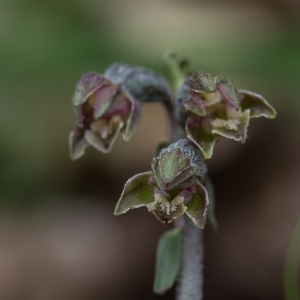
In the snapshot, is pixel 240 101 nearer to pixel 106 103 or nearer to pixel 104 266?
pixel 106 103

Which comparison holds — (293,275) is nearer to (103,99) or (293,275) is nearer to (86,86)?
(103,99)

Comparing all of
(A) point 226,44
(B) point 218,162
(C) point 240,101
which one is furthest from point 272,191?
(C) point 240,101

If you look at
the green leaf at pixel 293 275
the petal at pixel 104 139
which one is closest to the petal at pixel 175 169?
the petal at pixel 104 139

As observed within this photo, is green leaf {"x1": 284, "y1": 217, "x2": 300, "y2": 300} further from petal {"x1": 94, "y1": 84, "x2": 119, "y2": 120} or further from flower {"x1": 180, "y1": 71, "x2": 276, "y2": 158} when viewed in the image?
petal {"x1": 94, "y1": 84, "x2": 119, "y2": 120}

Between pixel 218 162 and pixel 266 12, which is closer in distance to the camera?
pixel 218 162

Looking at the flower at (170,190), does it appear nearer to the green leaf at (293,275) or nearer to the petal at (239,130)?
the petal at (239,130)

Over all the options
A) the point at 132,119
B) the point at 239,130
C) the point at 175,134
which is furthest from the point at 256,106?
the point at 132,119

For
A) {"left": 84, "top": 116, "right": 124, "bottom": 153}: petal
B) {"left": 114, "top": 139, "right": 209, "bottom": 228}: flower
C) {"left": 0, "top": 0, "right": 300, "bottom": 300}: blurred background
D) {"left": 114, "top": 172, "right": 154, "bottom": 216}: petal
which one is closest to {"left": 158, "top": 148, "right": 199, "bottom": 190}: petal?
{"left": 114, "top": 139, "right": 209, "bottom": 228}: flower
